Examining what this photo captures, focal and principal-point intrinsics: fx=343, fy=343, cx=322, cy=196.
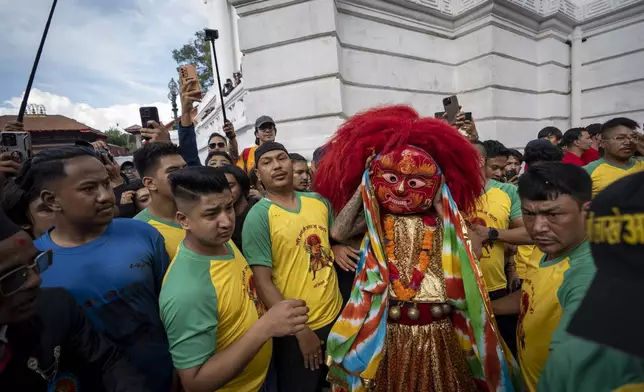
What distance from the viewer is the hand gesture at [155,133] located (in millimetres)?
2908

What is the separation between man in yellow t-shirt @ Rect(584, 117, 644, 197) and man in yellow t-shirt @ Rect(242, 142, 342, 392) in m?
3.14

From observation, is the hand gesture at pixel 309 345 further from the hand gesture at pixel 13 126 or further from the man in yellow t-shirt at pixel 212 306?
the hand gesture at pixel 13 126

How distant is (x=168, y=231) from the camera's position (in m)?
2.18

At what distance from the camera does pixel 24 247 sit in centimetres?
103

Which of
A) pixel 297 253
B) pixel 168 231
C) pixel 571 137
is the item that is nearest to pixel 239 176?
pixel 168 231

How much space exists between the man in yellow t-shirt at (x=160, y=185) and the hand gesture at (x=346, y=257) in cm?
102

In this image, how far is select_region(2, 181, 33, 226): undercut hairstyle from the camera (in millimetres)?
1948

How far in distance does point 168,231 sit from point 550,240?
2118 millimetres

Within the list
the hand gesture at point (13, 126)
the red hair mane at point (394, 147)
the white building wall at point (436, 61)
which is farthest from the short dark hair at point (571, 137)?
the hand gesture at point (13, 126)

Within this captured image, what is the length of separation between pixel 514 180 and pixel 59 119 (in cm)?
3700

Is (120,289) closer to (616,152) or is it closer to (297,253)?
(297,253)

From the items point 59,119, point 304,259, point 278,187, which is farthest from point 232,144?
point 59,119

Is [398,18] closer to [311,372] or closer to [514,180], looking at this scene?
[514,180]

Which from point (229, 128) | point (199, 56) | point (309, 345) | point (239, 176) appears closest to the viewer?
point (309, 345)
